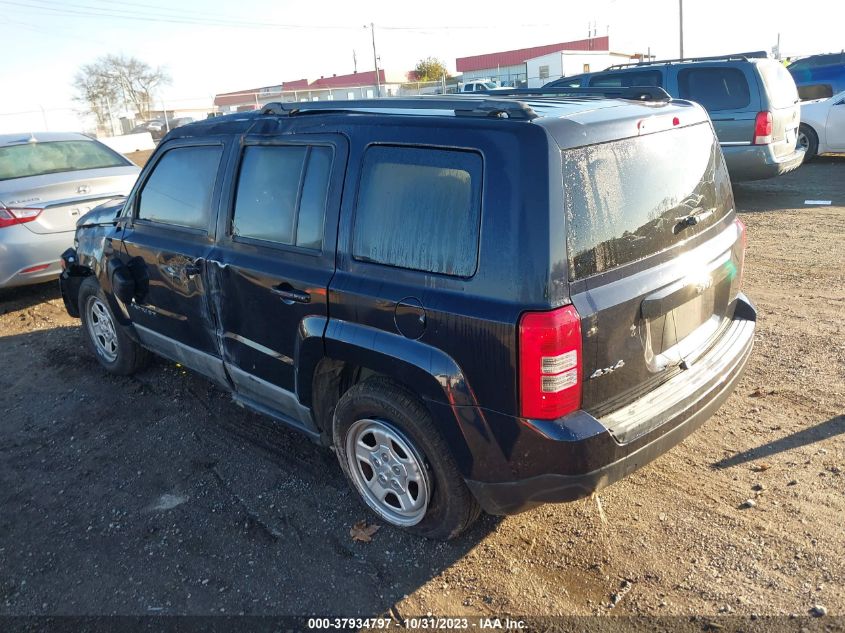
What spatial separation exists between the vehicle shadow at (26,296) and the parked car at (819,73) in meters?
14.0

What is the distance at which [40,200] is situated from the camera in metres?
6.72

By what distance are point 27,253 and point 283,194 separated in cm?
453

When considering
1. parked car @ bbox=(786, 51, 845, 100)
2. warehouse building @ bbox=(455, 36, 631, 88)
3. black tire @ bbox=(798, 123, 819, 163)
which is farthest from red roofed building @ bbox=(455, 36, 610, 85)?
black tire @ bbox=(798, 123, 819, 163)

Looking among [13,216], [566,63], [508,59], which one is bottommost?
[13,216]

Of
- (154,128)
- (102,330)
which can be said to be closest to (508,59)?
(154,128)

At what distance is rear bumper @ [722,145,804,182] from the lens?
30.3 feet

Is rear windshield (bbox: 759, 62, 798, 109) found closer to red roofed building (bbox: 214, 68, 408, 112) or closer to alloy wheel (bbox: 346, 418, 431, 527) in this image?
alloy wheel (bbox: 346, 418, 431, 527)

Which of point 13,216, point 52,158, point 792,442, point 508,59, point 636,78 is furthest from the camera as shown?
point 508,59

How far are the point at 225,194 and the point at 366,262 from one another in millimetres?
1200

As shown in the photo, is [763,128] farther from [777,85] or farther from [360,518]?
[360,518]

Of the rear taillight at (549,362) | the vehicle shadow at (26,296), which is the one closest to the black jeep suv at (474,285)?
the rear taillight at (549,362)

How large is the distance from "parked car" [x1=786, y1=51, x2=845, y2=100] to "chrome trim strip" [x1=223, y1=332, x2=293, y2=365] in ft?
46.2

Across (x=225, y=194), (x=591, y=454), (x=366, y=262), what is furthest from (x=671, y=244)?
(x=225, y=194)

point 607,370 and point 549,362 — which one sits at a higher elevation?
point 549,362
